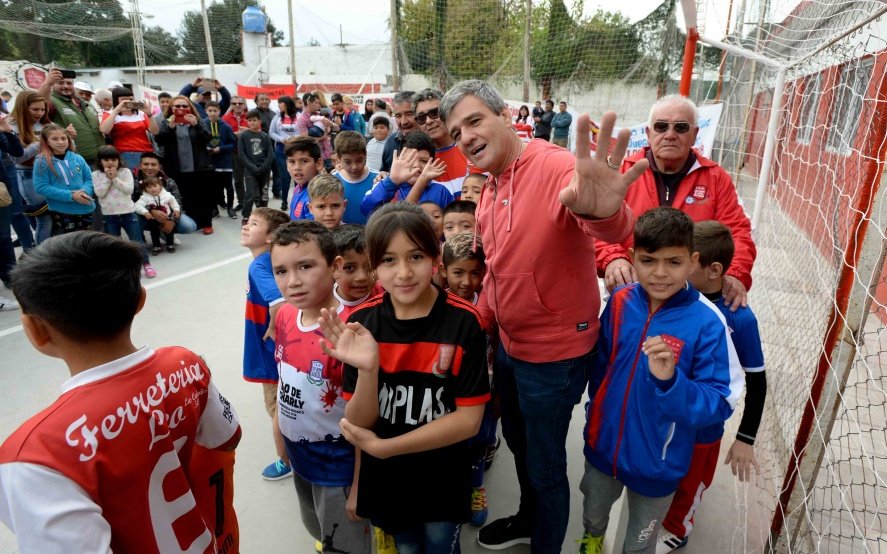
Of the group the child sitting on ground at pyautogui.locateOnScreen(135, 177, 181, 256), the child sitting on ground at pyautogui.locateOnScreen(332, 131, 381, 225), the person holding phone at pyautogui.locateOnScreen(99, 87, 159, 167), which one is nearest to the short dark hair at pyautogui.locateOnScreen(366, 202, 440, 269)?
the child sitting on ground at pyautogui.locateOnScreen(332, 131, 381, 225)

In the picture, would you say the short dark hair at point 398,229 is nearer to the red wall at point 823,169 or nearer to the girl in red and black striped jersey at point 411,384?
the girl in red and black striped jersey at point 411,384

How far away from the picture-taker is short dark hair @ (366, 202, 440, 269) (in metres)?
1.36

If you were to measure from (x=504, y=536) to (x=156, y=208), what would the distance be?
537 centimetres

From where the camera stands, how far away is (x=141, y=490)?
3.28 ft

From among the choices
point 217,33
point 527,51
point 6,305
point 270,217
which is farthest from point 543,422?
point 217,33

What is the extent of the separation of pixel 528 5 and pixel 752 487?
1294 centimetres

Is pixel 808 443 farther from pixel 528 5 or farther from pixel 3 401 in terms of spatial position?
pixel 528 5

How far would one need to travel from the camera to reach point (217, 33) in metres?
38.2

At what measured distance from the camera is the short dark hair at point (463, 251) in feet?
6.57

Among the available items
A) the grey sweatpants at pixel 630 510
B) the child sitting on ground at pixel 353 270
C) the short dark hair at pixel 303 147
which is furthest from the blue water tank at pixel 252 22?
the grey sweatpants at pixel 630 510

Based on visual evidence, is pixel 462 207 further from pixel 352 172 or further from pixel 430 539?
pixel 430 539

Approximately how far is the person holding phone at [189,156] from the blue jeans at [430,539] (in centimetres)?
618

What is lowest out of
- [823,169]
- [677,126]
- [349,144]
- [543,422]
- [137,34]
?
[543,422]

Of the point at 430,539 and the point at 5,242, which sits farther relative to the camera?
the point at 5,242
